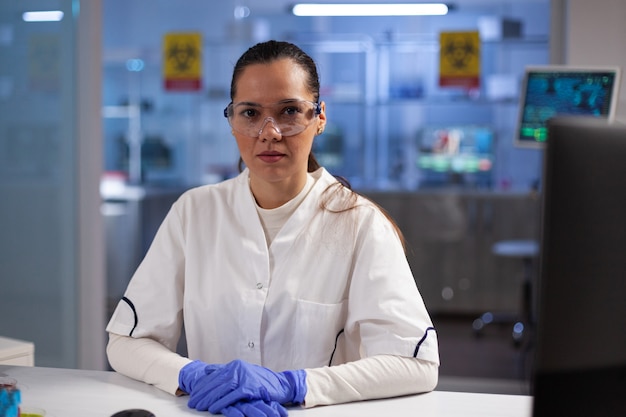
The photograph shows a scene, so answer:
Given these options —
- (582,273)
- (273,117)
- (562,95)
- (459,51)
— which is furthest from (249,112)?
(459,51)

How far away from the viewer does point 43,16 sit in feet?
11.8

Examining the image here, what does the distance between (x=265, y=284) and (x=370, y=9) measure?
6731 mm

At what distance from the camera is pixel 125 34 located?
328 inches

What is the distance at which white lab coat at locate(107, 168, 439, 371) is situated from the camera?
1.79 metres

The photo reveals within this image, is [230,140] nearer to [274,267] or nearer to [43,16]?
[43,16]

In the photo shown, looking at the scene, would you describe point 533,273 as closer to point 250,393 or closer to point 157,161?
point 157,161

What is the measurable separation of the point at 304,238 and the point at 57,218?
2211mm

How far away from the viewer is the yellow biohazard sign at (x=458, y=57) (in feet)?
19.0

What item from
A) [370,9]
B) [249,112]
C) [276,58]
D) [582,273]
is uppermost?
[370,9]

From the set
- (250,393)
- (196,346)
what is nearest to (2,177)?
(196,346)

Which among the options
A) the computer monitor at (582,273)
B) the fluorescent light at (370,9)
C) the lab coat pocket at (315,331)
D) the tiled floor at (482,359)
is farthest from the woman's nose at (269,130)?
the fluorescent light at (370,9)

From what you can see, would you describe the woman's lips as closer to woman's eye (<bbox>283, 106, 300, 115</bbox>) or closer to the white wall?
woman's eye (<bbox>283, 106, 300, 115</bbox>)

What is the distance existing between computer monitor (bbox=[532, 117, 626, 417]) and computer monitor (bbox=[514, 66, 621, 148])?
8.12ft

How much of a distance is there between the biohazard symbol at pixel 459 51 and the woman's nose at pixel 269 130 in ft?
14.2
